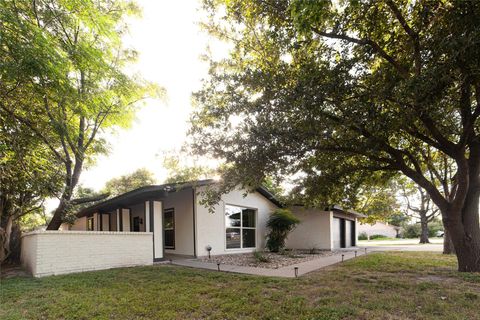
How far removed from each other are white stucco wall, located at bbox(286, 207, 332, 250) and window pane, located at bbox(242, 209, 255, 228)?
3147mm

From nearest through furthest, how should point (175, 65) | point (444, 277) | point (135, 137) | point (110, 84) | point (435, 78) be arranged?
point (435, 78)
point (444, 277)
point (175, 65)
point (110, 84)
point (135, 137)

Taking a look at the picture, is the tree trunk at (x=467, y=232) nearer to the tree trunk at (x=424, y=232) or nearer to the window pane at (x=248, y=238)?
the window pane at (x=248, y=238)

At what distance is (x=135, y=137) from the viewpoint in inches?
532

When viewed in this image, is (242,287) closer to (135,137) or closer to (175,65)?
(175,65)

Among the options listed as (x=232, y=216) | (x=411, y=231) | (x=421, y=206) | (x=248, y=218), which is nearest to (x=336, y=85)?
(x=232, y=216)

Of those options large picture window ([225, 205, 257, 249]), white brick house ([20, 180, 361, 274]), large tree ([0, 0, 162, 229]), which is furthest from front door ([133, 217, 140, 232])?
large picture window ([225, 205, 257, 249])

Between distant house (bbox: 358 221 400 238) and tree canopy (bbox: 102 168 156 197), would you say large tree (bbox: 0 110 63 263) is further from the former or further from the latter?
distant house (bbox: 358 221 400 238)

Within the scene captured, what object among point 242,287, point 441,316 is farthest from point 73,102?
point 441,316

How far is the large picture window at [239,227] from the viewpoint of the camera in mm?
14134

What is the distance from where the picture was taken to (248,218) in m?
15.5

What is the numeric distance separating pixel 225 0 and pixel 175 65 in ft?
10.5

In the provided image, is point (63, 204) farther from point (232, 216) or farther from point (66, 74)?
point (232, 216)

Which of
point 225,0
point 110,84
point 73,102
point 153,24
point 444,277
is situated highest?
point 153,24

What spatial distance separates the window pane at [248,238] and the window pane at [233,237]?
52 centimetres
